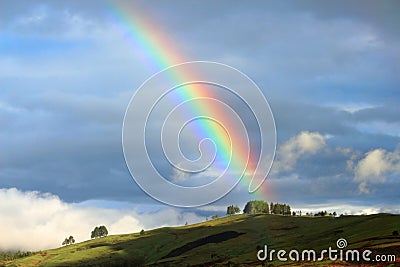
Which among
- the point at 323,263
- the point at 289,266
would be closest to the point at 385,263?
the point at 323,263

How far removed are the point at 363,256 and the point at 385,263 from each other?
2282 cm

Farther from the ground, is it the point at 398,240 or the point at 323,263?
the point at 398,240

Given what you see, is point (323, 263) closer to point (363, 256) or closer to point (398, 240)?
point (363, 256)

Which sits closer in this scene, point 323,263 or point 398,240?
point 323,263

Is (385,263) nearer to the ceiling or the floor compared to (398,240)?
nearer to the floor

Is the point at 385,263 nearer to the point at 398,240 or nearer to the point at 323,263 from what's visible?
the point at 323,263

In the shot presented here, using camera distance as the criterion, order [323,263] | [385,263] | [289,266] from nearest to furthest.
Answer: [385,263] < [323,263] < [289,266]

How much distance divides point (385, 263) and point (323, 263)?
22.8 m

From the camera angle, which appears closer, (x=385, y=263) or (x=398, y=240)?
(x=385, y=263)

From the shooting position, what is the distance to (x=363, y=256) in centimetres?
17238

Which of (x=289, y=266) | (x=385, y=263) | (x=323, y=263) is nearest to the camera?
(x=385, y=263)

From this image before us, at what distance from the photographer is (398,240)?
645 feet

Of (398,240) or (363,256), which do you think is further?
(398,240)

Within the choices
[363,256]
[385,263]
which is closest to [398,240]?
[363,256]
